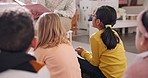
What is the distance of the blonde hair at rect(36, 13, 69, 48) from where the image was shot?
1.58 metres

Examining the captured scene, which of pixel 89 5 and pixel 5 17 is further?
pixel 89 5

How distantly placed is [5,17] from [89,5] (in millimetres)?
5131

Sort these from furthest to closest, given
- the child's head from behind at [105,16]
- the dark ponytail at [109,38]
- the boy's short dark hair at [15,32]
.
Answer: the child's head from behind at [105,16], the dark ponytail at [109,38], the boy's short dark hair at [15,32]

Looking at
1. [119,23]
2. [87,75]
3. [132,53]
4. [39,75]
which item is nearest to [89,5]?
[119,23]

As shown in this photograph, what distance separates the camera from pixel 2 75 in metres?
0.96

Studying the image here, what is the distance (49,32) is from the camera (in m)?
1.58

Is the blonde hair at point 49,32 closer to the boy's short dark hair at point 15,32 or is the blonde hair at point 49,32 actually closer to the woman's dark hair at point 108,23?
the woman's dark hair at point 108,23

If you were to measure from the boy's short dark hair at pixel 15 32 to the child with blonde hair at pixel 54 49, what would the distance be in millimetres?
589

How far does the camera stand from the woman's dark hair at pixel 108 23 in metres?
1.92

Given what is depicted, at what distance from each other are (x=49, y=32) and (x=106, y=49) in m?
0.58

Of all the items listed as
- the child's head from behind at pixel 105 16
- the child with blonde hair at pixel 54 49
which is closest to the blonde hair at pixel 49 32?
the child with blonde hair at pixel 54 49

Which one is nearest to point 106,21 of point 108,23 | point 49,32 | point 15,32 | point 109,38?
point 108,23

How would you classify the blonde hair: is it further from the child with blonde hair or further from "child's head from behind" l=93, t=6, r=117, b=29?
"child's head from behind" l=93, t=6, r=117, b=29

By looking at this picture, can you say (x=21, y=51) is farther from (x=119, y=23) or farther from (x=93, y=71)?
(x=119, y=23)
